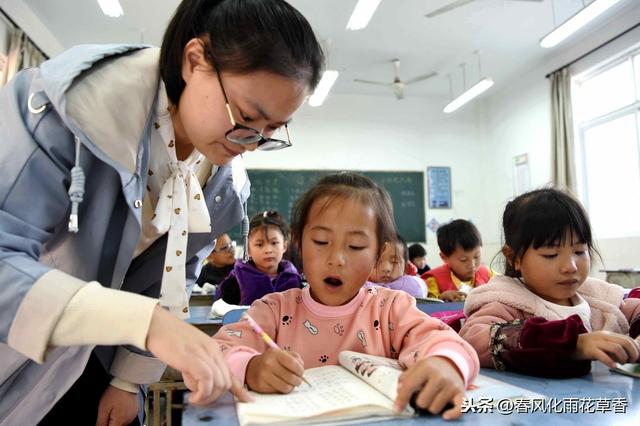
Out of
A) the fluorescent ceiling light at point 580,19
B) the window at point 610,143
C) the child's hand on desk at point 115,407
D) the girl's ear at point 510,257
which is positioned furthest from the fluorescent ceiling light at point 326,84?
the child's hand on desk at point 115,407

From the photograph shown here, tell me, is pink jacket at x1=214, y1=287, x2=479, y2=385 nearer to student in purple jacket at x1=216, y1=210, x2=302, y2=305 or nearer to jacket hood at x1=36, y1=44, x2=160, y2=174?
jacket hood at x1=36, y1=44, x2=160, y2=174

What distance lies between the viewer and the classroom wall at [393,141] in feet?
23.8

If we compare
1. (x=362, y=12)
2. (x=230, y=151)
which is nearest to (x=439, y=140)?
(x=362, y=12)

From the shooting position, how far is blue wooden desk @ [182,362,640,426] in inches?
23.1

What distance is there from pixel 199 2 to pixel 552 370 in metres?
0.98

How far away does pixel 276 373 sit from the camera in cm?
70

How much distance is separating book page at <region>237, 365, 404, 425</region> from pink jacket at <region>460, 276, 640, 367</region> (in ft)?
1.28

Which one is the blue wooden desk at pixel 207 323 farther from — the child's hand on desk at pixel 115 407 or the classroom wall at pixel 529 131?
the classroom wall at pixel 529 131

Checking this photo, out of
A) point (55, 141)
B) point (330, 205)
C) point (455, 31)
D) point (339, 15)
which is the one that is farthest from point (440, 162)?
A: point (55, 141)

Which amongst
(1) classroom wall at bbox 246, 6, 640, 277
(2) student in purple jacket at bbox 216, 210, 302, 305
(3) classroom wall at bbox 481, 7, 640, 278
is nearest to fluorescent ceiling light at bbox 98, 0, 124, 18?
(2) student in purple jacket at bbox 216, 210, 302, 305

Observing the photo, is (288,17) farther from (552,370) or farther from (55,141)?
(552,370)

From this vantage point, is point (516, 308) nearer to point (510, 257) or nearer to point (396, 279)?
point (510, 257)

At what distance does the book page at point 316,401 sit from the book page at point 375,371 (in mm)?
12

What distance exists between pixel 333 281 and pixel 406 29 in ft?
16.5
